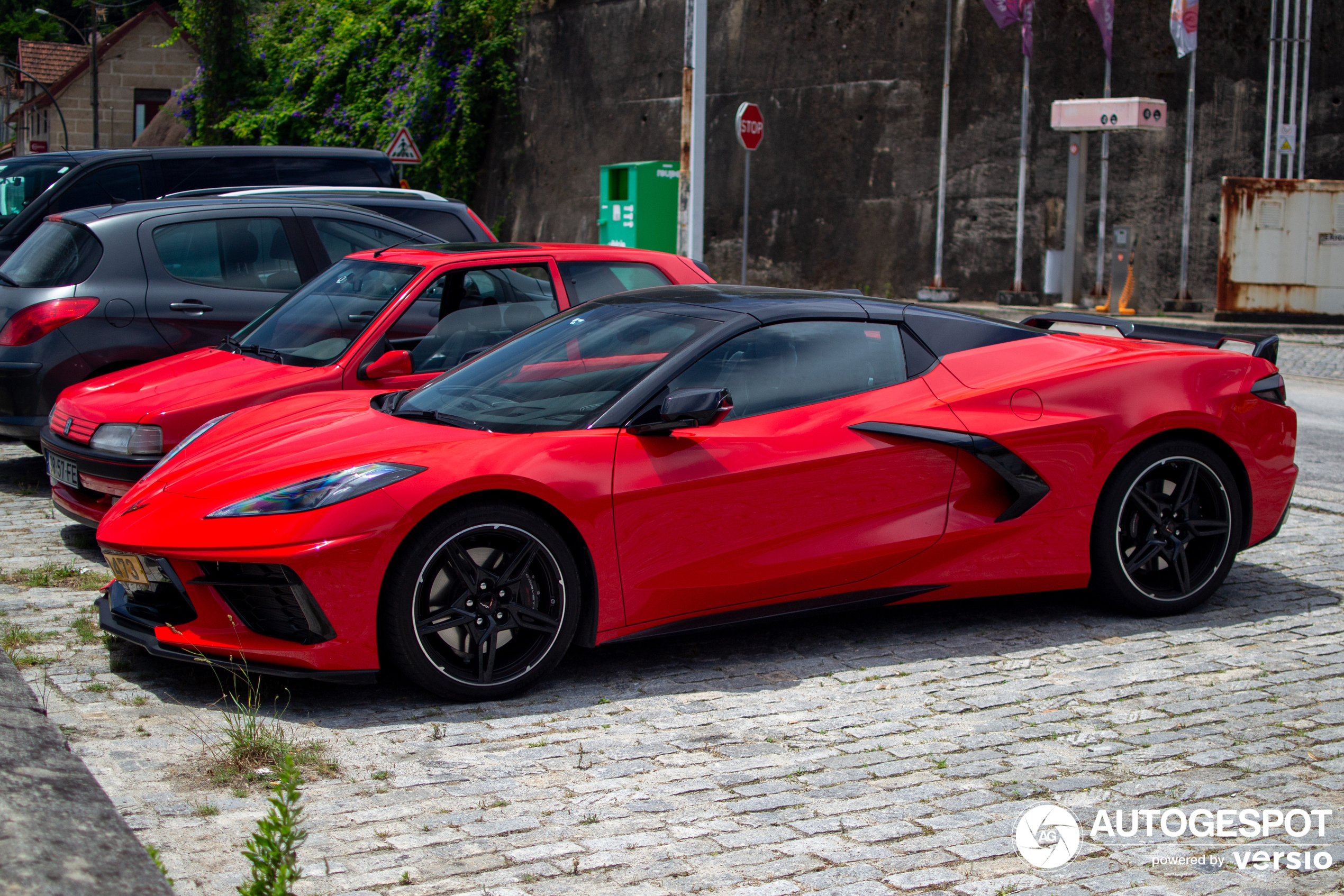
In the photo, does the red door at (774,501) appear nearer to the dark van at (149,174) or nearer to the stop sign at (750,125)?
the dark van at (149,174)

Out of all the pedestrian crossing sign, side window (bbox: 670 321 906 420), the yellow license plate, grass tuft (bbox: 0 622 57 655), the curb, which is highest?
the pedestrian crossing sign

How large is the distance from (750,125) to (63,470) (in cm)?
1335

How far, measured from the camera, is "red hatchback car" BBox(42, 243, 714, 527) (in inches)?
245

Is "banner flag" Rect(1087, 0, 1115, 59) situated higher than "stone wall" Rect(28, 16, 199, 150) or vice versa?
"stone wall" Rect(28, 16, 199, 150)

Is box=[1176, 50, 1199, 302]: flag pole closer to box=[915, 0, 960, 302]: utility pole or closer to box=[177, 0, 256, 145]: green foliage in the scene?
box=[915, 0, 960, 302]: utility pole

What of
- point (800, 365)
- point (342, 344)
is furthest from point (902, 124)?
point (800, 365)

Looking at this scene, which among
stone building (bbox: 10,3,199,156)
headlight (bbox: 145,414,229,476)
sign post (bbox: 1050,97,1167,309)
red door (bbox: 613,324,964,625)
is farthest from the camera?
stone building (bbox: 10,3,199,156)

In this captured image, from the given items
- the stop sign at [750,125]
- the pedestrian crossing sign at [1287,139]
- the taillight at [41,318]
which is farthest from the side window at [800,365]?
the pedestrian crossing sign at [1287,139]

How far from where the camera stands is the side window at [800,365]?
15.8 ft

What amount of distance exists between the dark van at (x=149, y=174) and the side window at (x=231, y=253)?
3.39 m

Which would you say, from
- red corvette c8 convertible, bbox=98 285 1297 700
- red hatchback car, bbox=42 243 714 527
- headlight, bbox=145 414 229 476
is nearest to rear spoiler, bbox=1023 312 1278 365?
red corvette c8 convertible, bbox=98 285 1297 700

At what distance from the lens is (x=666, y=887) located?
306 cm

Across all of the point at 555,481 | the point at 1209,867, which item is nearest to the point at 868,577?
the point at 555,481

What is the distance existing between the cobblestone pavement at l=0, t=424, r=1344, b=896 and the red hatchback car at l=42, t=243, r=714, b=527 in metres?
0.94
